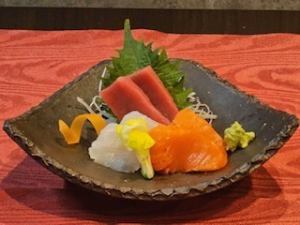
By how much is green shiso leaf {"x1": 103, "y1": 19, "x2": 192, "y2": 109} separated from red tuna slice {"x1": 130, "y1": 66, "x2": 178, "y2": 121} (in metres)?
0.04

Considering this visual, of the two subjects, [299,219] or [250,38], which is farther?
[250,38]

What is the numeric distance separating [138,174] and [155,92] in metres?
0.16

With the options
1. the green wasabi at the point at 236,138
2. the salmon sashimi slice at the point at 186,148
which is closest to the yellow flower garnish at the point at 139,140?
the salmon sashimi slice at the point at 186,148

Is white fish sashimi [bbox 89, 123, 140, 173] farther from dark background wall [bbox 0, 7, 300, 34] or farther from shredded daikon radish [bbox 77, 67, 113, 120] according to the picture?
dark background wall [bbox 0, 7, 300, 34]

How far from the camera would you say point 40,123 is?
1.17m

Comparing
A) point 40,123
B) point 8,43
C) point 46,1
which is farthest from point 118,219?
point 46,1

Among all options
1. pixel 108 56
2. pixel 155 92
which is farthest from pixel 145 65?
pixel 108 56

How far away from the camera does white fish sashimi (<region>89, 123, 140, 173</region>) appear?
1.08m

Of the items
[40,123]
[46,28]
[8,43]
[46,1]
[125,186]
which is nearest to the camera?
[125,186]

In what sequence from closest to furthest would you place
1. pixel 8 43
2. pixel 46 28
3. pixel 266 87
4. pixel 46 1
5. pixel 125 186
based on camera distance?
pixel 125 186 → pixel 266 87 → pixel 8 43 → pixel 46 28 → pixel 46 1

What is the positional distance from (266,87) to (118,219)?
1.59 feet

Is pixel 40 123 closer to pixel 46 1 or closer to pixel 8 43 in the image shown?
pixel 8 43

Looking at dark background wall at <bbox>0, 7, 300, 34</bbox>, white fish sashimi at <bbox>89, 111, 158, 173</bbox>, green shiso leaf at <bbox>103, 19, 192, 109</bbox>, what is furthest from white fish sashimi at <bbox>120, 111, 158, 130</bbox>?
dark background wall at <bbox>0, 7, 300, 34</bbox>

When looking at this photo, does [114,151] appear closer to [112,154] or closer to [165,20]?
[112,154]
